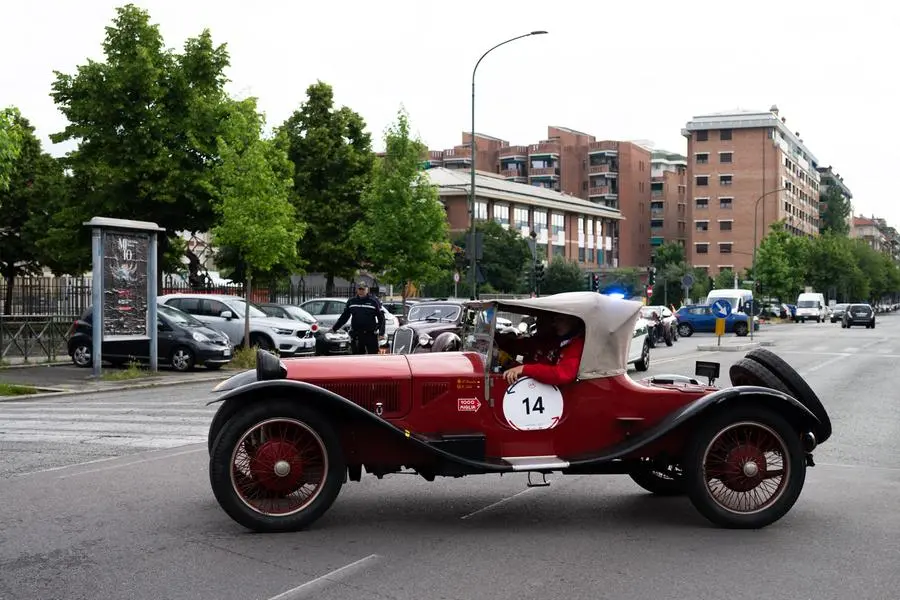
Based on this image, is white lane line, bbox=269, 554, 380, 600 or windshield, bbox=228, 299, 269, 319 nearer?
white lane line, bbox=269, 554, 380, 600

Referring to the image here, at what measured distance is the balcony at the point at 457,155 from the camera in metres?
112

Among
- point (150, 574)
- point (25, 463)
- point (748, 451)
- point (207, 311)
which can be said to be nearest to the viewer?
point (150, 574)

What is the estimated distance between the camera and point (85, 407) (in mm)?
14961

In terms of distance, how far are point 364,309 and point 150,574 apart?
1395 cm


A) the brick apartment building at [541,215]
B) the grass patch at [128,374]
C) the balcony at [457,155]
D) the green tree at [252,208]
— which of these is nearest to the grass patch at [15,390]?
the grass patch at [128,374]

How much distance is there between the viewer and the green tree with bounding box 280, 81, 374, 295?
46031mm

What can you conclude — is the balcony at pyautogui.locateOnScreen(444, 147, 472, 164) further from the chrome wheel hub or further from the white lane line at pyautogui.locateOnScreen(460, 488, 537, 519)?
the chrome wheel hub

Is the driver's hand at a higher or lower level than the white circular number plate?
higher

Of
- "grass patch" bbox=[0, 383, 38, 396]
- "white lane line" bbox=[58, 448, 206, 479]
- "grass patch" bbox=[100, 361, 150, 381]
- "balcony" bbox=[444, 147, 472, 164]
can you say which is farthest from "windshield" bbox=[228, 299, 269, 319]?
"balcony" bbox=[444, 147, 472, 164]

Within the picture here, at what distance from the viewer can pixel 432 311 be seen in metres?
23.5

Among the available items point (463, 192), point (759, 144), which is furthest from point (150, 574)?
point (759, 144)

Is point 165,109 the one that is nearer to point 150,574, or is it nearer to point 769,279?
point 150,574

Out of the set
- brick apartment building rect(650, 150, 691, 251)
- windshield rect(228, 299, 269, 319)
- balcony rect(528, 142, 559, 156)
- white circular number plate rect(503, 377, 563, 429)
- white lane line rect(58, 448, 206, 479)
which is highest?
balcony rect(528, 142, 559, 156)

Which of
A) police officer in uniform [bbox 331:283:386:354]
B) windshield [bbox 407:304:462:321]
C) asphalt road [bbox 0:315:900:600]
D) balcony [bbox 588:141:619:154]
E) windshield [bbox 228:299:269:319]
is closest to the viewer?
asphalt road [bbox 0:315:900:600]
